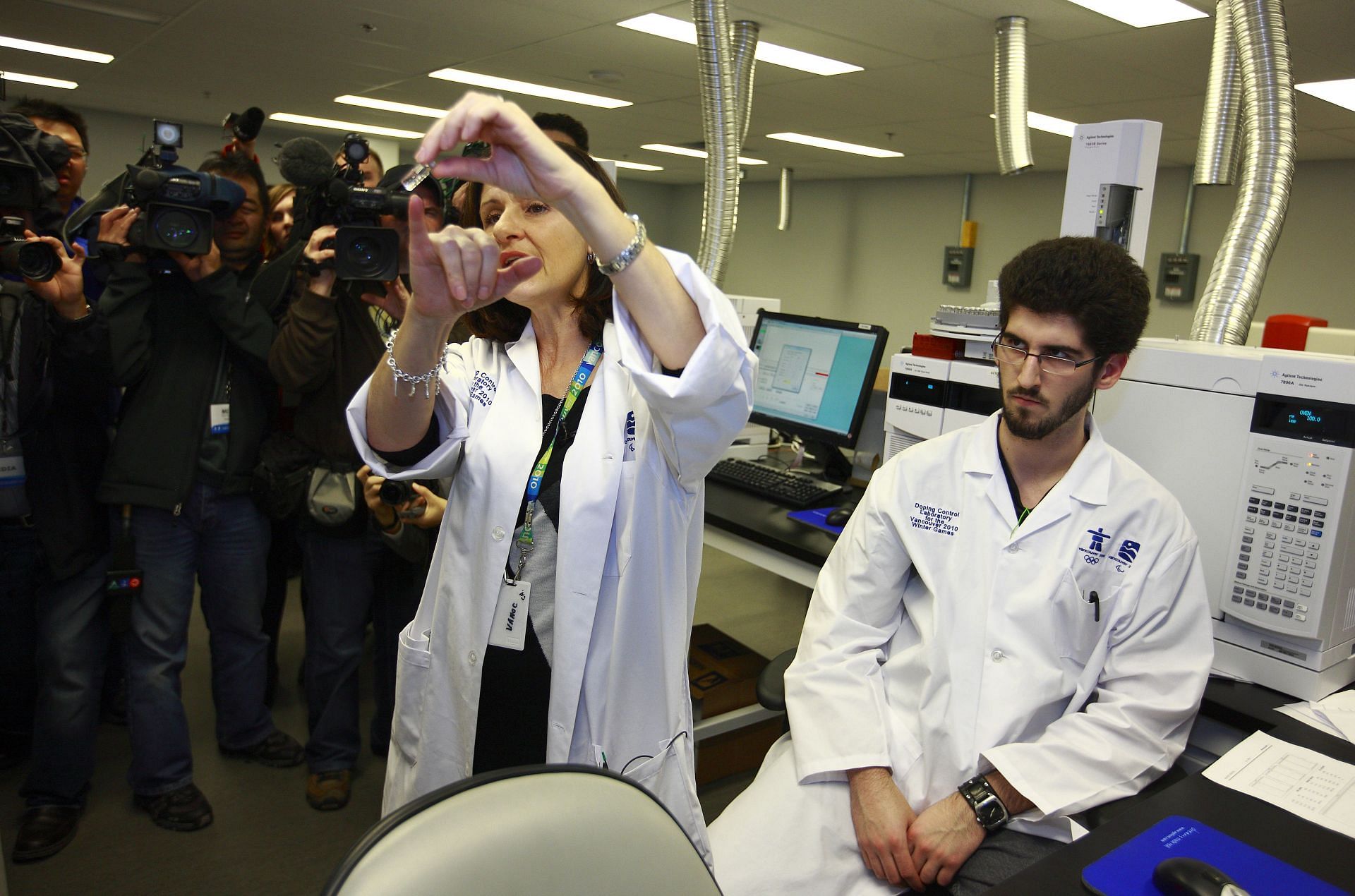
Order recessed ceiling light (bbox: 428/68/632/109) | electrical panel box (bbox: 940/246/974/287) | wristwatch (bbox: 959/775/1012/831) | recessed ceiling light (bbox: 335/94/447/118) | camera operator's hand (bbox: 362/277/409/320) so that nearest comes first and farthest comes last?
1. wristwatch (bbox: 959/775/1012/831)
2. camera operator's hand (bbox: 362/277/409/320)
3. recessed ceiling light (bbox: 428/68/632/109)
4. recessed ceiling light (bbox: 335/94/447/118)
5. electrical panel box (bbox: 940/246/974/287)

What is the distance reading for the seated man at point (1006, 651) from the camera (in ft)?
4.66

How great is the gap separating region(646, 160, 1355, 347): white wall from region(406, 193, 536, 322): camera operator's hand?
6.55m

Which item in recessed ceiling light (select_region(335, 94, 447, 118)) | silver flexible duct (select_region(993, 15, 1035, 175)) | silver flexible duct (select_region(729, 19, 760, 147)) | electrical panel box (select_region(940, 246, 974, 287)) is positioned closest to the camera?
silver flexible duct (select_region(993, 15, 1035, 175))

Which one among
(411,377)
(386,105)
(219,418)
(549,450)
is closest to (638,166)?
(386,105)

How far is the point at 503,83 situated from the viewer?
6.86m

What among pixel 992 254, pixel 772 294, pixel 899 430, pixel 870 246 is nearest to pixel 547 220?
pixel 899 430

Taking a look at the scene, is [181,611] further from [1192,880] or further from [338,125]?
[338,125]

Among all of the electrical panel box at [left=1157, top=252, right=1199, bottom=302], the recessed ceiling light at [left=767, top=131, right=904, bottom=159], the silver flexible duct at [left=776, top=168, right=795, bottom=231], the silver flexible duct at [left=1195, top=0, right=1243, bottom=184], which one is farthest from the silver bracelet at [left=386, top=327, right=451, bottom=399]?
the silver flexible duct at [left=776, top=168, right=795, bottom=231]

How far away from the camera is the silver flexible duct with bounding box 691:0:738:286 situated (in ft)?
9.53

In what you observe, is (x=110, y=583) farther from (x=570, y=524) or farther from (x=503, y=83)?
(x=503, y=83)

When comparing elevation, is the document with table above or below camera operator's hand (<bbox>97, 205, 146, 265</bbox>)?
below

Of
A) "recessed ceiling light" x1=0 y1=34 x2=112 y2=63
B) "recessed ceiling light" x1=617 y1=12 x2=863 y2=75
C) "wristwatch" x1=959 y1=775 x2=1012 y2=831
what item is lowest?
"wristwatch" x1=959 y1=775 x2=1012 y2=831

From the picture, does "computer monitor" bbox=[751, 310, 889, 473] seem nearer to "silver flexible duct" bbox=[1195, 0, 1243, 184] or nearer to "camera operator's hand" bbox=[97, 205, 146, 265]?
"silver flexible duct" bbox=[1195, 0, 1243, 184]

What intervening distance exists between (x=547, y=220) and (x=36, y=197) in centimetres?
153
